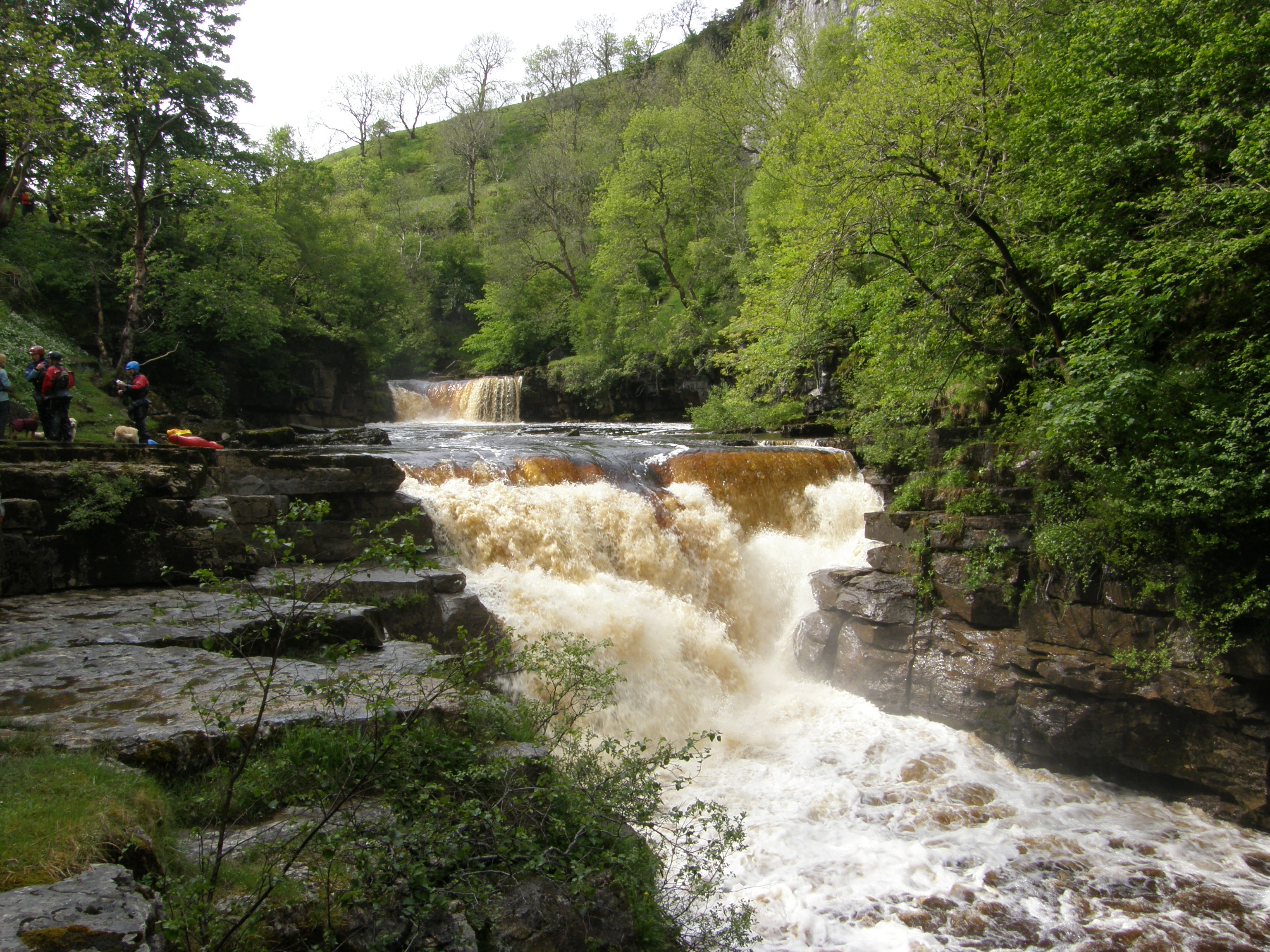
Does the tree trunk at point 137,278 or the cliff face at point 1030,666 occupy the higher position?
the tree trunk at point 137,278

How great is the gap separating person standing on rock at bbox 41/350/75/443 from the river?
180 inches

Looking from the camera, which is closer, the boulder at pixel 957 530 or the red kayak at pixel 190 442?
the boulder at pixel 957 530

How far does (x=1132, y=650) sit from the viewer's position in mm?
7188

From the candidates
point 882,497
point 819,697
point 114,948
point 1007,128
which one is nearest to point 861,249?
point 1007,128

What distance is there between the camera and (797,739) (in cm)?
823

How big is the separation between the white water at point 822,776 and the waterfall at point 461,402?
15153mm

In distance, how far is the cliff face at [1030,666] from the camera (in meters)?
6.86

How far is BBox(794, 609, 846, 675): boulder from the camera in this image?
9.88 m

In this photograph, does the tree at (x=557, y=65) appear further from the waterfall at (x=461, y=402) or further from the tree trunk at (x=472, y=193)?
the waterfall at (x=461, y=402)

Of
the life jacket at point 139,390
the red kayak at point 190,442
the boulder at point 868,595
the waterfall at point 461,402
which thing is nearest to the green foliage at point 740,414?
the boulder at point 868,595

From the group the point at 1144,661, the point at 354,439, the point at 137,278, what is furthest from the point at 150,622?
the point at 137,278

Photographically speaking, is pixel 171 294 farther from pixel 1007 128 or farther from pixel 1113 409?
pixel 1113 409

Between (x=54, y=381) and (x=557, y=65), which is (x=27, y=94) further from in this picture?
(x=557, y=65)

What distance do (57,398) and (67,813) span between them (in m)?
8.91
